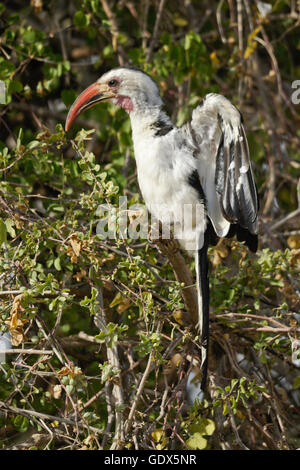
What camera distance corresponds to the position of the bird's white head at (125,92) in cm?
242

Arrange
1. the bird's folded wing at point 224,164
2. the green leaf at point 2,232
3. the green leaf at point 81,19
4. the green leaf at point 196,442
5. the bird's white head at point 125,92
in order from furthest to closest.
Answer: the green leaf at point 81,19 < the bird's white head at point 125,92 < the bird's folded wing at point 224,164 < the green leaf at point 196,442 < the green leaf at point 2,232

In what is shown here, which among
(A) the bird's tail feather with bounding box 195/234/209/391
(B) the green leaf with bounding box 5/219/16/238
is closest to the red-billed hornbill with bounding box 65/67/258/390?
(A) the bird's tail feather with bounding box 195/234/209/391

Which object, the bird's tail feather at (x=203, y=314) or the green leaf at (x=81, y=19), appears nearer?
the bird's tail feather at (x=203, y=314)

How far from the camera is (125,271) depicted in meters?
2.29

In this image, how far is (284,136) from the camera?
11.5 ft

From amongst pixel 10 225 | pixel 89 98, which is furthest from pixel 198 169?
pixel 10 225

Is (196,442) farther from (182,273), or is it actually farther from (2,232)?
(2,232)

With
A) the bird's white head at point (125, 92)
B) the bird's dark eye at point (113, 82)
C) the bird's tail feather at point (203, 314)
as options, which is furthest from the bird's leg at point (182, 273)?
the bird's dark eye at point (113, 82)

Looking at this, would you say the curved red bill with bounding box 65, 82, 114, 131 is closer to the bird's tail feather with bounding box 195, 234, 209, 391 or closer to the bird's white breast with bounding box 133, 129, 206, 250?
the bird's white breast with bounding box 133, 129, 206, 250

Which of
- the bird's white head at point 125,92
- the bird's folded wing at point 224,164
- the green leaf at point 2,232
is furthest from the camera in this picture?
the bird's white head at point 125,92

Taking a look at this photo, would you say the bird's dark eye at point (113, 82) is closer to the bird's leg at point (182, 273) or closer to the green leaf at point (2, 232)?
the bird's leg at point (182, 273)

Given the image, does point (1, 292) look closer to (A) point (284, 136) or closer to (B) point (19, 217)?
(B) point (19, 217)

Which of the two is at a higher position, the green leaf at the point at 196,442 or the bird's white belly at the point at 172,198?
the bird's white belly at the point at 172,198

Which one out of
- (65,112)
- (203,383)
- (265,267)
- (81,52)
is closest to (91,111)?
(65,112)
